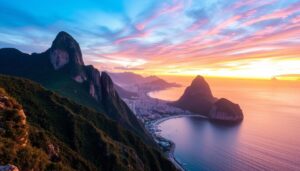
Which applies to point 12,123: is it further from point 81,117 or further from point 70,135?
point 81,117

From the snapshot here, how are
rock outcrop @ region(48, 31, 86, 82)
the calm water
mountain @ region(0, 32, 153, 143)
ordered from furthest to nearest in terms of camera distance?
rock outcrop @ region(48, 31, 86, 82), mountain @ region(0, 32, 153, 143), the calm water

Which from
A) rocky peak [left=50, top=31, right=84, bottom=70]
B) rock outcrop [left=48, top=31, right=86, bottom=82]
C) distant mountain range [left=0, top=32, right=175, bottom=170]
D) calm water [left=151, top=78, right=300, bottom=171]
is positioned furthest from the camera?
rocky peak [left=50, top=31, right=84, bottom=70]

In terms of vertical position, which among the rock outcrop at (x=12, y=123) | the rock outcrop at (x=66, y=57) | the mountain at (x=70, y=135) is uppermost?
the rock outcrop at (x=66, y=57)

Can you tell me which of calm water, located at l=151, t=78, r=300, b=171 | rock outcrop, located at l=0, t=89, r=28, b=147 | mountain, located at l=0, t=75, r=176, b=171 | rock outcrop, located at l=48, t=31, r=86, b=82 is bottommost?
calm water, located at l=151, t=78, r=300, b=171

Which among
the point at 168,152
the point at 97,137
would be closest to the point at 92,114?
the point at 97,137

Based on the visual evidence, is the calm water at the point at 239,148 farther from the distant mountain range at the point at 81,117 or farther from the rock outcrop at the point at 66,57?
the rock outcrop at the point at 66,57

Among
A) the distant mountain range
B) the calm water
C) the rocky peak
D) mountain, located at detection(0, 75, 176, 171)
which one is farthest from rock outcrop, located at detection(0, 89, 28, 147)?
the rocky peak

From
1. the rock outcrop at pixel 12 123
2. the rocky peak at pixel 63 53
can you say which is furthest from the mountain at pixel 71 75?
the rock outcrop at pixel 12 123

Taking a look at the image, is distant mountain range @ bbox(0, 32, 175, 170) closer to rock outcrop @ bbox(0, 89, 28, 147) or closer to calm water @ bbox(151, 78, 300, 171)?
rock outcrop @ bbox(0, 89, 28, 147)

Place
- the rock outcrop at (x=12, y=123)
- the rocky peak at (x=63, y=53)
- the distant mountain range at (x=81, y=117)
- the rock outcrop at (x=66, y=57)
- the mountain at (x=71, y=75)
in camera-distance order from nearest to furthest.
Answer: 1. the rock outcrop at (x=12, y=123)
2. the distant mountain range at (x=81, y=117)
3. the mountain at (x=71, y=75)
4. the rock outcrop at (x=66, y=57)
5. the rocky peak at (x=63, y=53)

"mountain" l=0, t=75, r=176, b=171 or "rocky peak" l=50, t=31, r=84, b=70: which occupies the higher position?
"rocky peak" l=50, t=31, r=84, b=70
